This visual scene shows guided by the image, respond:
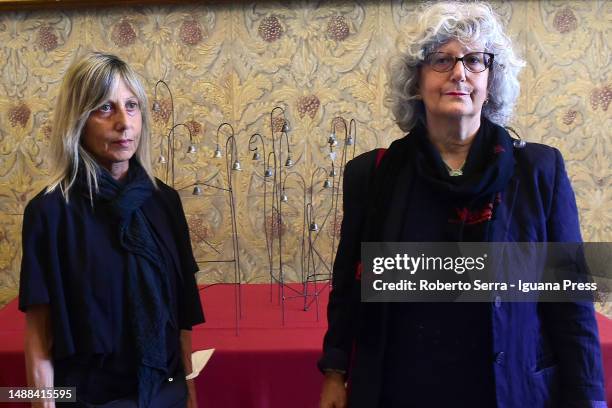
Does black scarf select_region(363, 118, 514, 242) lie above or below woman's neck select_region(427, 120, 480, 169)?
below

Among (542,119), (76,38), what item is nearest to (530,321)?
(542,119)

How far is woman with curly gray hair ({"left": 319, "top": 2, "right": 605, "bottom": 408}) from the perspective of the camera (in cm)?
82

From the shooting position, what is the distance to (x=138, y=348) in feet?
3.05

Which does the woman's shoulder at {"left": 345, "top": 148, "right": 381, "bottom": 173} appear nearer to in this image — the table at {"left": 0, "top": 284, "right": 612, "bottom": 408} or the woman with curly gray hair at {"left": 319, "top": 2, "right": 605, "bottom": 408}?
the woman with curly gray hair at {"left": 319, "top": 2, "right": 605, "bottom": 408}

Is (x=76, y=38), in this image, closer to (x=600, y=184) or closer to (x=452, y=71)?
(x=452, y=71)

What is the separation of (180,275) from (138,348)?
0.57 ft

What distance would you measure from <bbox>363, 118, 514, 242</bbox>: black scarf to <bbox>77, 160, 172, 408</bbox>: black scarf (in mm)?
420

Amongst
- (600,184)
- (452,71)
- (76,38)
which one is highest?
(76,38)

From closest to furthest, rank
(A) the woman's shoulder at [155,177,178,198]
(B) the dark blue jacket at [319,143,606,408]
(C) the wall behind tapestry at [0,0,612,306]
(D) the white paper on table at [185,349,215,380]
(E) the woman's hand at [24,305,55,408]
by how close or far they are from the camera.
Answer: (B) the dark blue jacket at [319,143,606,408] → (E) the woman's hand at [24,305,55,408] → (A) the woman's shoulder at [155,177,178,198] → (D) the white paper on table at [185,349,215,380] → (C) the wall behind tapestry at [0,0,612,306]

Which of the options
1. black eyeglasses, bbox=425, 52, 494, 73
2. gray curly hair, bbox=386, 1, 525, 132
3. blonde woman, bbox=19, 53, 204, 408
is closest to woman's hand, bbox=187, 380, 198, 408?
blonde woman, bbox=19, 53, 204, 408

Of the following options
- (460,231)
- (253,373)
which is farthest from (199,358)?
(460,231)

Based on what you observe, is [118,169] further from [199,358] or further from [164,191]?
[199,358]

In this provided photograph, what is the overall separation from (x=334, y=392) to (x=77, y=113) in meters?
0.72

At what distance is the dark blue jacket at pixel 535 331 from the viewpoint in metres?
0.81
